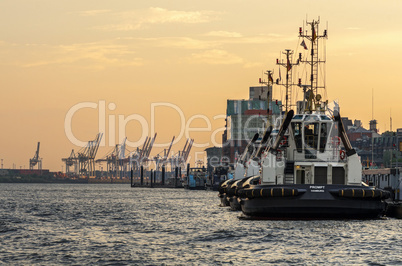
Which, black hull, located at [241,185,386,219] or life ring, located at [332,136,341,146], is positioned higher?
life ring, located at [332,136,341,146]

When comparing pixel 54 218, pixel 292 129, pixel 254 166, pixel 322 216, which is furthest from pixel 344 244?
pixel 254 166

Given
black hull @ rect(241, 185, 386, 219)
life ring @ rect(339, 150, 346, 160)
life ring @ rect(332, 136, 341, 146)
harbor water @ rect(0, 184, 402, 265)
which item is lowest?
harbor water @ rect(0, 184, 402, 265)

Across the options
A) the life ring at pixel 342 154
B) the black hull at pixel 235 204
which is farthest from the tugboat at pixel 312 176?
the black hull at pixel 235 204

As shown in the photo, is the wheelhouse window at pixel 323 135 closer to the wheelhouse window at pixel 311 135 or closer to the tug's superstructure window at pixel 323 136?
the tug's superstructure window at pixel 323 136

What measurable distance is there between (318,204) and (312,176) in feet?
16.3

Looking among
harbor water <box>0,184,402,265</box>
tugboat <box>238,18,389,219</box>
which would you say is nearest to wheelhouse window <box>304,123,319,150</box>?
tugboat <box>238,18,389,219</box>

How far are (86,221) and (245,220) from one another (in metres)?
12.1

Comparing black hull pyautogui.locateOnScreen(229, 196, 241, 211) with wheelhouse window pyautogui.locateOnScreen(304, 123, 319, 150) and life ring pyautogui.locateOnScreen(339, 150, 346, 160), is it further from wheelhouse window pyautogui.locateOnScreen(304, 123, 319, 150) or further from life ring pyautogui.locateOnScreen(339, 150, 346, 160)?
life ring pyautogui.locateOnScreen(339, 150, 346, 160)

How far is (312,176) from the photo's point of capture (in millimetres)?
53438

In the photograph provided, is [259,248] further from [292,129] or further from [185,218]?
[185,218]

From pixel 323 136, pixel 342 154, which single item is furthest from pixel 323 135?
pixel 342 154

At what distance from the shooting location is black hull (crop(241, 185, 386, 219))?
48.7m

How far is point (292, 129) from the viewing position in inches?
2219

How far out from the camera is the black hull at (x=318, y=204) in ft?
160
